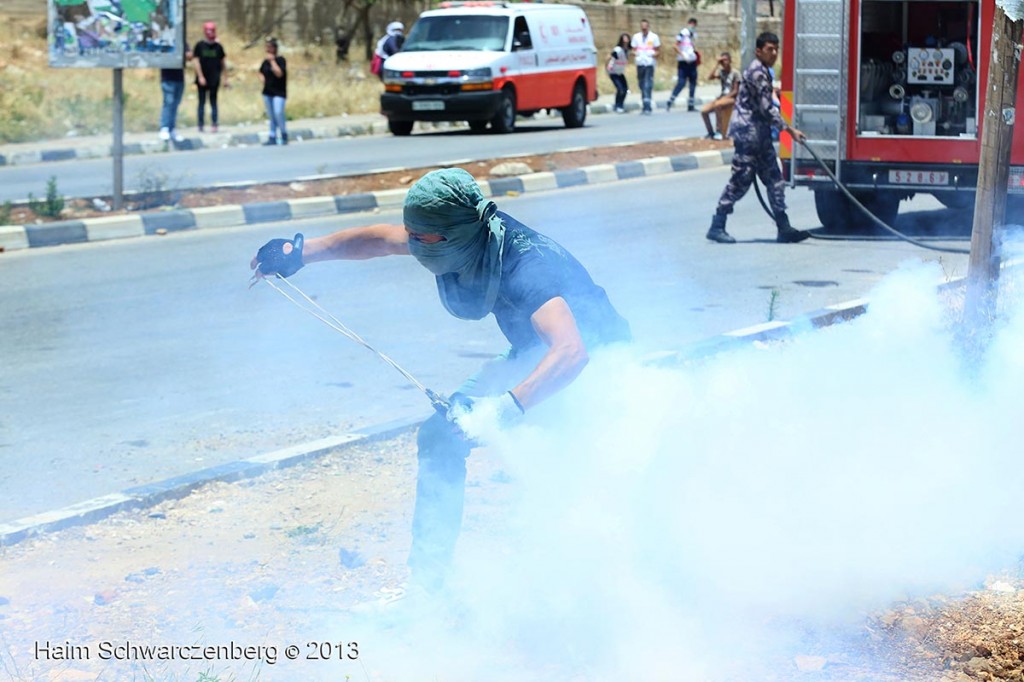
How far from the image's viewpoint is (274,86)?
2014cm

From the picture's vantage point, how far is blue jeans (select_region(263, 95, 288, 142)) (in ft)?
67.5

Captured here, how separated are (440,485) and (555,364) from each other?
58cm

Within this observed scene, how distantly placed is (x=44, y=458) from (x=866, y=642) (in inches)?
134

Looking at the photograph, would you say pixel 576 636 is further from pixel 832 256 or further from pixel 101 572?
pixel 832 256

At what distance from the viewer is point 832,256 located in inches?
444

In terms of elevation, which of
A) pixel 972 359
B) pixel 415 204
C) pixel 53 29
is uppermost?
pixel 53 29

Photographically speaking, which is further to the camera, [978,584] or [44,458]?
[44,458]

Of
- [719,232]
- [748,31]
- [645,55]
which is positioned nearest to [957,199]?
[719,232]

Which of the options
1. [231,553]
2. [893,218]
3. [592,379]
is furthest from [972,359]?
[893,218]

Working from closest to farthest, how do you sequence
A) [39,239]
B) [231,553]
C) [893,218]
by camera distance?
[231,553] → [39,239] → [893,218]

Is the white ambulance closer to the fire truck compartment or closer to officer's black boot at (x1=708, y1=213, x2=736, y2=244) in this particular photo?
the fire truck compartment

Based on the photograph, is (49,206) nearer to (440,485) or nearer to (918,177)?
(918,177)

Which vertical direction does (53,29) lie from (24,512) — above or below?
above

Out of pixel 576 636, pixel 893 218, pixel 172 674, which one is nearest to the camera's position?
pixel 172 674
